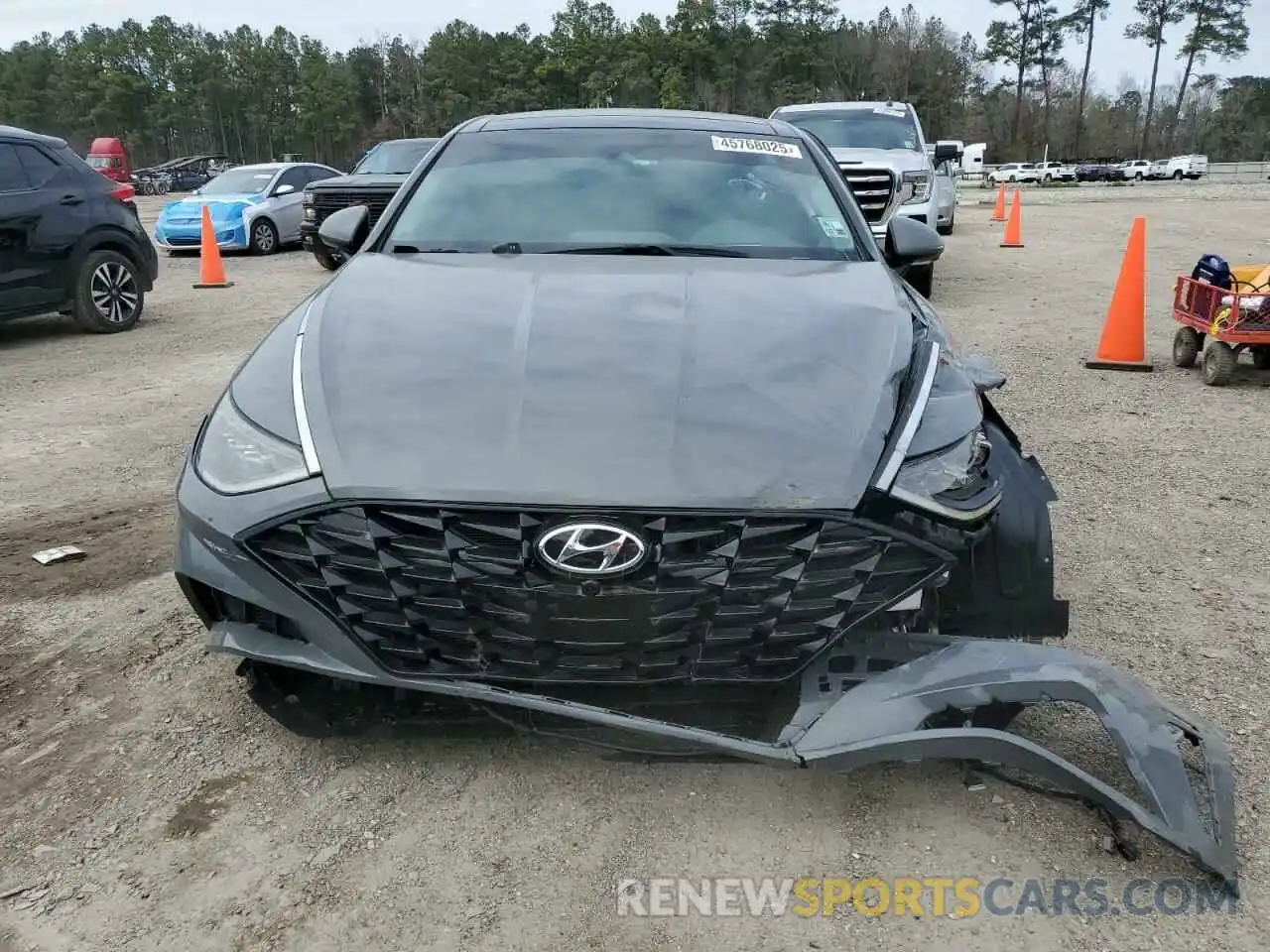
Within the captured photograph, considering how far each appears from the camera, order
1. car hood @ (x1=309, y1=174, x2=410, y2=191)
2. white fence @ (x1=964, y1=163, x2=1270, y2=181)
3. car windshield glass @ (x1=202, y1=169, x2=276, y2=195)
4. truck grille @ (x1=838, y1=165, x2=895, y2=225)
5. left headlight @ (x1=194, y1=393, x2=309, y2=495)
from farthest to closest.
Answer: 1. white fence @ (x1=964, y1=163, x2=1270, y2=181)
2. car windshield glass @ (x1=202, y1=169, x2=276, y2=195)
3. car hood @ (x1=309, y1=174, x2=410, y2=191)
4. truck grille @ (x1=838, y1=165, x2=895, y2=225)
5. left headlight @ (x1=194, y1=393, x2=309, y2=495)

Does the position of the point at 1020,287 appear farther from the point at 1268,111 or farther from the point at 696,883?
the point at 1268,111

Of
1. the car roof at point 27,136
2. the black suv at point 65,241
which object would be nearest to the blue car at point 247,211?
the black suv at point 65,241

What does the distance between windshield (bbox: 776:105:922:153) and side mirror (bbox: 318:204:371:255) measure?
7839mm

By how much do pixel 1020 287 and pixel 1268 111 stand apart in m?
87.8

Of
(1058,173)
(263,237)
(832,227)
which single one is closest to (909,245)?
(832,227)

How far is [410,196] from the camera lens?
3455mm

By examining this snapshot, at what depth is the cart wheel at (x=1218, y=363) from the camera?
623 centimetres

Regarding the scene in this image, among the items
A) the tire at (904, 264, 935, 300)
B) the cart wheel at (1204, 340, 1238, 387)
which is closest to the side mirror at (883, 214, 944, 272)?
the cart wheel at (1204, 340, 1238, 387)

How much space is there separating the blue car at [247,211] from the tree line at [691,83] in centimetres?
6352

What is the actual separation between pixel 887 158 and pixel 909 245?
7165 mm

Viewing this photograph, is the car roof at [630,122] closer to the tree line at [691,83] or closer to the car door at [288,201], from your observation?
the car door at [288,201]

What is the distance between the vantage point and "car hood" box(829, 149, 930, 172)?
32.6 feet

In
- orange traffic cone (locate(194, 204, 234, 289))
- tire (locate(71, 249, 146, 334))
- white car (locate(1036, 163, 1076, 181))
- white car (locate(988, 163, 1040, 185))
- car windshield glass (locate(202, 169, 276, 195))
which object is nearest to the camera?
tire (locate(71, 249, 146, 334))

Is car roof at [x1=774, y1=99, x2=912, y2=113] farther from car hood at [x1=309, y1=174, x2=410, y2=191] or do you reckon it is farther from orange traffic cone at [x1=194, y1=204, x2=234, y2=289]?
orange traffic cone at [x1=194, y1=204, x2=234, y2=289]
